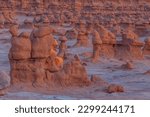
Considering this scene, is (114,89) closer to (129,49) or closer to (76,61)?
(76,61)

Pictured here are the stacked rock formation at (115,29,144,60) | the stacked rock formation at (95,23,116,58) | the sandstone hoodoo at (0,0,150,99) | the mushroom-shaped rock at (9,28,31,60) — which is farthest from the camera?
the stacked rock formation at (115,29,144,60)

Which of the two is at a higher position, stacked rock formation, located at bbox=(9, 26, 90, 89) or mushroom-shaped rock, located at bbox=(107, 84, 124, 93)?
stacked rock formation, located at bbox=(9, 26, 90, 89)

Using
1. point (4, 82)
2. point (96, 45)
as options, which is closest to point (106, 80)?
point (4, 82)

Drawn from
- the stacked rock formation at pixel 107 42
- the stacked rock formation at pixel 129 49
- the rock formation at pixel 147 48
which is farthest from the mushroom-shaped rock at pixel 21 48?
the rock formation at pixel 147 48

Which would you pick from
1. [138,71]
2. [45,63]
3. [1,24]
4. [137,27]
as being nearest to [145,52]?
[138,71]

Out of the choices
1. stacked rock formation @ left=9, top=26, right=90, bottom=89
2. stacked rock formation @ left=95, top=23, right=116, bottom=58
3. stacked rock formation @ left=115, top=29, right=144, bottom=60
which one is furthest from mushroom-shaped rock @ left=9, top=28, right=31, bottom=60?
stacked rock formation @ left=115, top=29, right=144, bottom=60

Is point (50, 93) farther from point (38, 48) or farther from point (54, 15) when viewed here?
point (54, 15)

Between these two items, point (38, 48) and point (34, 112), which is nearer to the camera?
point (34, 112)

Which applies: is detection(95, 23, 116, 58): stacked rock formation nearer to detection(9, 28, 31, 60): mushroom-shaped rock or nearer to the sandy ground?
the sandy ground
